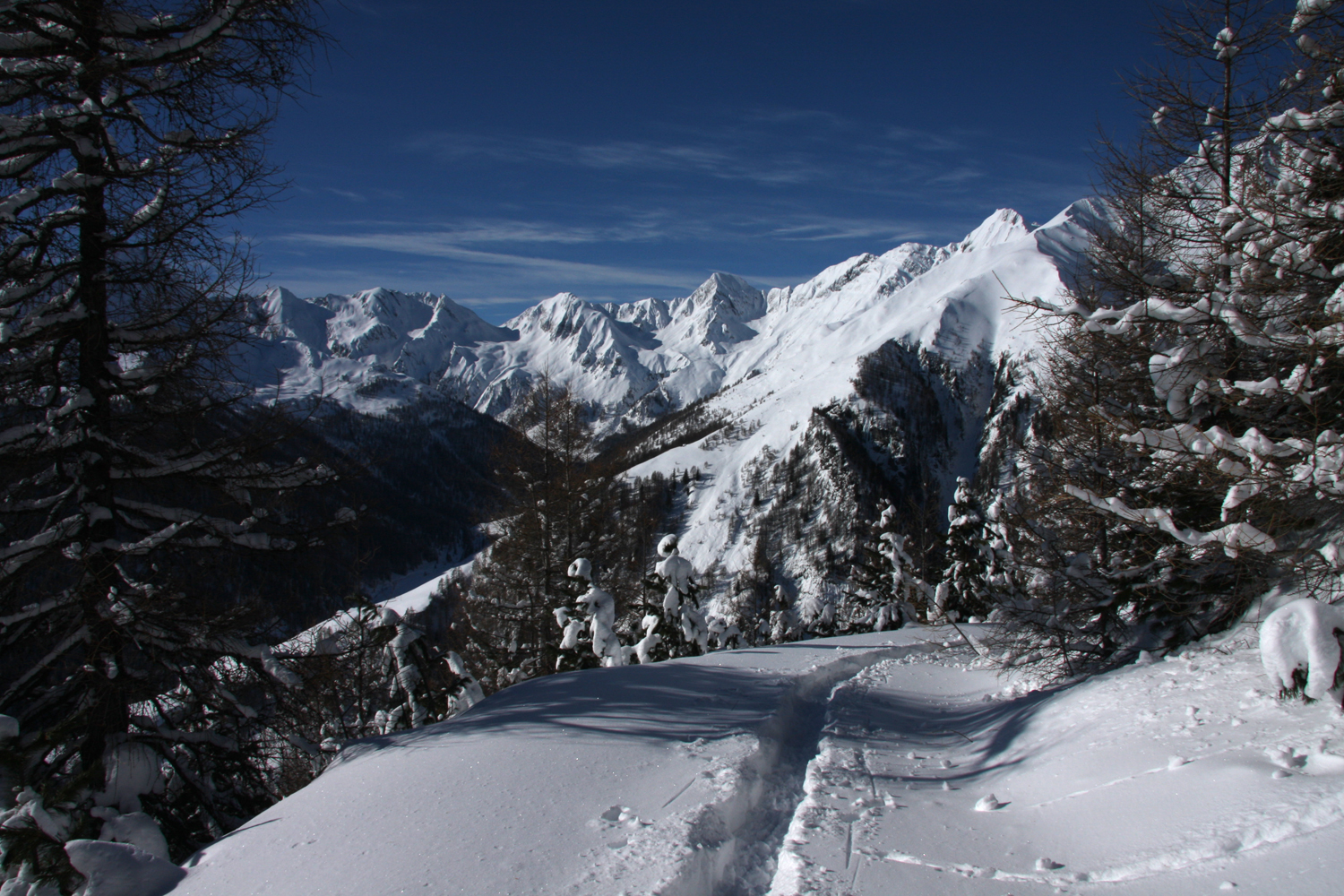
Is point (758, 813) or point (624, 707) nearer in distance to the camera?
point (758, 813)

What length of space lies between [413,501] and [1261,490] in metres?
193

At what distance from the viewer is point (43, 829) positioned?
11.8 feet

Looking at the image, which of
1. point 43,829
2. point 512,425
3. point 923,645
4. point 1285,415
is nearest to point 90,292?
point 43,829

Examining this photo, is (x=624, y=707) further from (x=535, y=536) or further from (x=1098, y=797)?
(x=535, y=536)

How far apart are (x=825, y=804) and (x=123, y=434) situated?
614 cm

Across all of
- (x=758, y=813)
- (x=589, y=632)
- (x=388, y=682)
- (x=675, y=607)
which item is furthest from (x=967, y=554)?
(x=758, y=813)

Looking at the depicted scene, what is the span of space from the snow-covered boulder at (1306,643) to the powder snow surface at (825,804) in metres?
0.27

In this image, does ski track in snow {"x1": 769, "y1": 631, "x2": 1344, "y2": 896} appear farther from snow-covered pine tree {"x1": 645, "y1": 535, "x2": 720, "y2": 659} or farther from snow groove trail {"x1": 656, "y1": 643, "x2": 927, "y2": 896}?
snow-covered pine tree {"x1": 645, "y1": 535, "x2": 720, "y2": 659}

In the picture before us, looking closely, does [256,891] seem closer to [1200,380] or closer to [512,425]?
[1200,380]

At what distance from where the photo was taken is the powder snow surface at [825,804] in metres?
3.34

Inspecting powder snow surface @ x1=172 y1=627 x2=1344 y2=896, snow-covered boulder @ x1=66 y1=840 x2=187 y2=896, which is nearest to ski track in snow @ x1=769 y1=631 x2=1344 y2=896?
powder snow surface @ x1=172 y1=627 x2=1344 y2=896

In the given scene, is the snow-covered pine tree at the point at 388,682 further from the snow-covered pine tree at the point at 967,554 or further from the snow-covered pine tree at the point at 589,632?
the snow-covered pine tree at the point at 967,554

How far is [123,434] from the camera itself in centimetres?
509

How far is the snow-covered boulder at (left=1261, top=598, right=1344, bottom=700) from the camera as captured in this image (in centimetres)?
378
